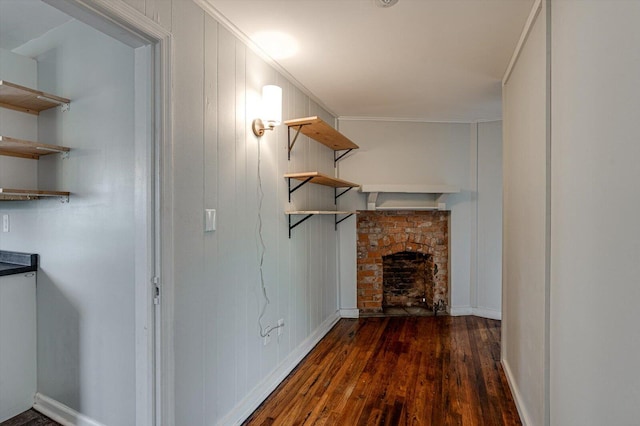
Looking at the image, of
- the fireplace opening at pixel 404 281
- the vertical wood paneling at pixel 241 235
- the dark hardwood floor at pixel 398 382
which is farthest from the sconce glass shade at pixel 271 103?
the fireplace opening at pixel 404 281

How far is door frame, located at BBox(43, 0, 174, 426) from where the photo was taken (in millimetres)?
1530

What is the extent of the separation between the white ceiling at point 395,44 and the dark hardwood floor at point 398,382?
230 centimetres

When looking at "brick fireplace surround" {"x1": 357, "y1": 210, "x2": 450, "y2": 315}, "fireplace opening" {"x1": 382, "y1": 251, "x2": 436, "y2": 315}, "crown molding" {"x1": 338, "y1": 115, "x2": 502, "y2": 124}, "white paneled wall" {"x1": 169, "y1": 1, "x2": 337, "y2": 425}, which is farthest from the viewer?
"fireplace opening" {"x1": 382, "y1": 251, "x2": 436, "y2": 315}

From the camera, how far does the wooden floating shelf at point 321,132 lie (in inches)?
101

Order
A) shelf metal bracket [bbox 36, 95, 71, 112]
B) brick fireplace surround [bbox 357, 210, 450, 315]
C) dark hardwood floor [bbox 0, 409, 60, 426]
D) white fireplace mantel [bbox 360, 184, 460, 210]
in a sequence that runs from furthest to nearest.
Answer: brick fireplace surround [bbox 357, 210, 450, 315] → white fireplace mantel [bbox 360, 184, 460, 210] → dark hardwood floor [bbox 0, 409, 60, 426] → shelf metal bracket [bbox 36, 95, 71, 112]

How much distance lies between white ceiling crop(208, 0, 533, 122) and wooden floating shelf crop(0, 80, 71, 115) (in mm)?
1089

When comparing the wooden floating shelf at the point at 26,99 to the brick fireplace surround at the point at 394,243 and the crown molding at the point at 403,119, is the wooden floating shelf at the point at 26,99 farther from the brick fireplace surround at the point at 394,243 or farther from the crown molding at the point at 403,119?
the brick fireplace surround at the point at 394,243

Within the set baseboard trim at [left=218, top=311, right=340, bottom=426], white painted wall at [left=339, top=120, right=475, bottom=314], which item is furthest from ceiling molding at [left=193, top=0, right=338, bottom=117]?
baseboard trim at [left=218, top=311, right=340, bottom=426]

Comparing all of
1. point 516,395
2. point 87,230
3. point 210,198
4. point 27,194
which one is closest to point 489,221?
point 516,395

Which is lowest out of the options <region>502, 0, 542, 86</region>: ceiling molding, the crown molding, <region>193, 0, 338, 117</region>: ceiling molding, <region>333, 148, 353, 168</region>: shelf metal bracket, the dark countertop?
the dark countertop

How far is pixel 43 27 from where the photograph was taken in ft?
6.97

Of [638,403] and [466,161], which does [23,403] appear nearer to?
[638,403]

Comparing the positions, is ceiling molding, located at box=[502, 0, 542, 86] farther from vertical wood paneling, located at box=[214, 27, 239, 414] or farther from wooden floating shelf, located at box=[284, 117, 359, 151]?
vertical wood paneling, located at box=[214, 27, 239, 414]

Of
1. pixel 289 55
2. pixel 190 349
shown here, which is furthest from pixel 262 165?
pixel 190 349
